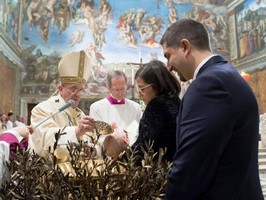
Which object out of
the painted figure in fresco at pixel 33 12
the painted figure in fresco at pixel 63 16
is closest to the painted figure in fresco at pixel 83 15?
the painted figure in fresco at pixel 63 16

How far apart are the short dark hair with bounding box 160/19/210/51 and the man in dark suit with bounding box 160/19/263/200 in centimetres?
13

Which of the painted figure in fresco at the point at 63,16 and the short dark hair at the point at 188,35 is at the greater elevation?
the painted figure in fresco at the point at 63,16

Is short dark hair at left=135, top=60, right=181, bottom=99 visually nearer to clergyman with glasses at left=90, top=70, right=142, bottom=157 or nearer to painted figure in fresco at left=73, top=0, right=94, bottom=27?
clergyman with glasses at left=90, top=70, right=142, bottom=157

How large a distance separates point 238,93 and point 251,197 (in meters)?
0.37

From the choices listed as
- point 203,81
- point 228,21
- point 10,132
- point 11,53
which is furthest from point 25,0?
point 203,81

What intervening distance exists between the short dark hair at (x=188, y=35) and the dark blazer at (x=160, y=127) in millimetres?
408

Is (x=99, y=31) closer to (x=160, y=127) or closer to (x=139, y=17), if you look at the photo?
(x=139, y=17)

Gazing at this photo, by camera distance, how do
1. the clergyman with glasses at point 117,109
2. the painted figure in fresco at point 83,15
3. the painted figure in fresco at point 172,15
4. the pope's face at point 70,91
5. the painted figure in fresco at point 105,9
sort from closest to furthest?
1. the pope's face at point 70,91
2. the clergyman with glasses at point 117,109
3. the painted figure in fresco at point 83,15
4. the painted figure in fresco at point 105,9
5. the painted figure in fresco at point 172,15

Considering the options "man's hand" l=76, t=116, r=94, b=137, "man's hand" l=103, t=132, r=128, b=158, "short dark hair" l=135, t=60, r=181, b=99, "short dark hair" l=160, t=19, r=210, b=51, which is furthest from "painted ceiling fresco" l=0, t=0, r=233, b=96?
"short dark hair" l=160, t=19, r=210, b=51

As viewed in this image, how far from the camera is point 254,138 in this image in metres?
1.20

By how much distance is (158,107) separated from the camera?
167 centimetres

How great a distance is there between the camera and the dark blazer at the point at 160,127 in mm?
1580

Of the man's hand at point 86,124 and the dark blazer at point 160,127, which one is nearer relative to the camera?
the dark blazer at point 160,127

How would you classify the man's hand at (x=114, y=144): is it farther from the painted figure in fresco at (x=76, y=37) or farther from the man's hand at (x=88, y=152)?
the painted figure in fresco at (x=76, y=37)
